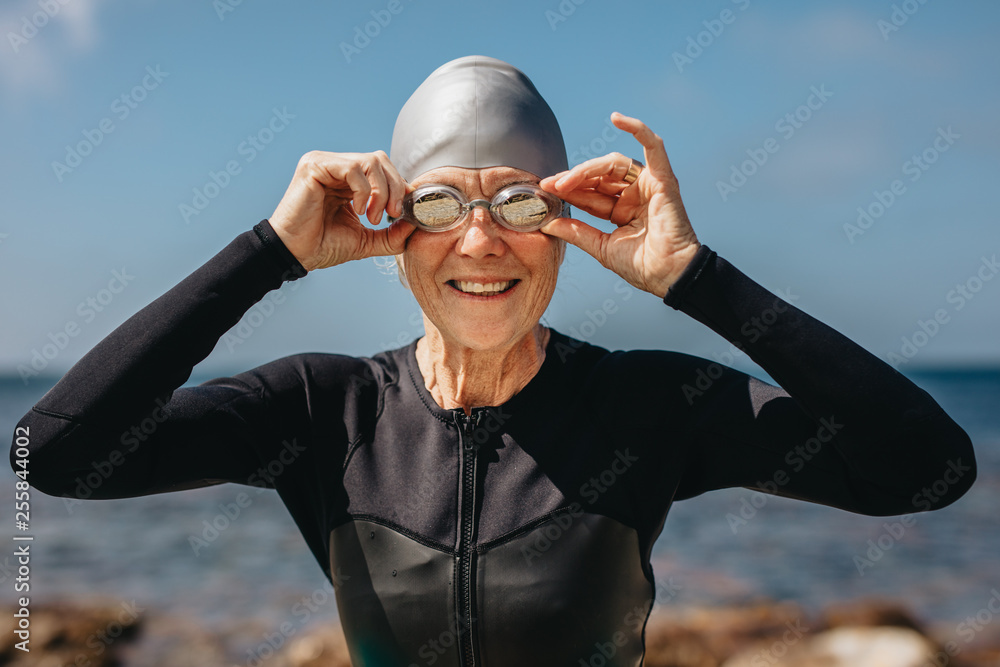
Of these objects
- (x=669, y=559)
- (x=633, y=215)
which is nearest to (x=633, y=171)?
(x=633, y=215)

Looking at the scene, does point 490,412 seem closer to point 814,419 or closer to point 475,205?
point 475,205

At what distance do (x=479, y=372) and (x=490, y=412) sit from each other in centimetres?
14

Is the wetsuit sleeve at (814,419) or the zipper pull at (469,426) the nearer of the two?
the wetsuit sleeve at (814,419)

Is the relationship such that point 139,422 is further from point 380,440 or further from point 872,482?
point 872,482

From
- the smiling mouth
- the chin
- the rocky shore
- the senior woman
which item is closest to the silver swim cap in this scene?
the senior woman

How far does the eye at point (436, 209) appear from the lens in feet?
7.50

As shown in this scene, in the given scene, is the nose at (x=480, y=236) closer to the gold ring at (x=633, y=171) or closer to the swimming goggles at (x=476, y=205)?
the swimming goggles at (x=476, y=205)

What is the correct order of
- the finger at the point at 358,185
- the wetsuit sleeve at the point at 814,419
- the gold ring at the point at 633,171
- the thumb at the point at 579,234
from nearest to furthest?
the wetsuit sleeve at the point at 814,419 < the finger at the point at 358,185 < the gold ring at the point at 633,171 < the thumb at the point at 579,234

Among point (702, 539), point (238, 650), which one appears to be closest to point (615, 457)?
point (238, 650)

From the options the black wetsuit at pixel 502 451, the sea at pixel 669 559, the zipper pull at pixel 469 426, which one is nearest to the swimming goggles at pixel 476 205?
the black wetsuit at pixel 502 451

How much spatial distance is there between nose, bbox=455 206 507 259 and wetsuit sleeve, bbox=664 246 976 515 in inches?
20.9

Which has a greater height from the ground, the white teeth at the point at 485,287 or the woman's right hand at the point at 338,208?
the woman's right hand at the point at 338,208

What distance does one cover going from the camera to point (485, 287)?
2.36m

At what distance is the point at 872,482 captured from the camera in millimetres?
2113
